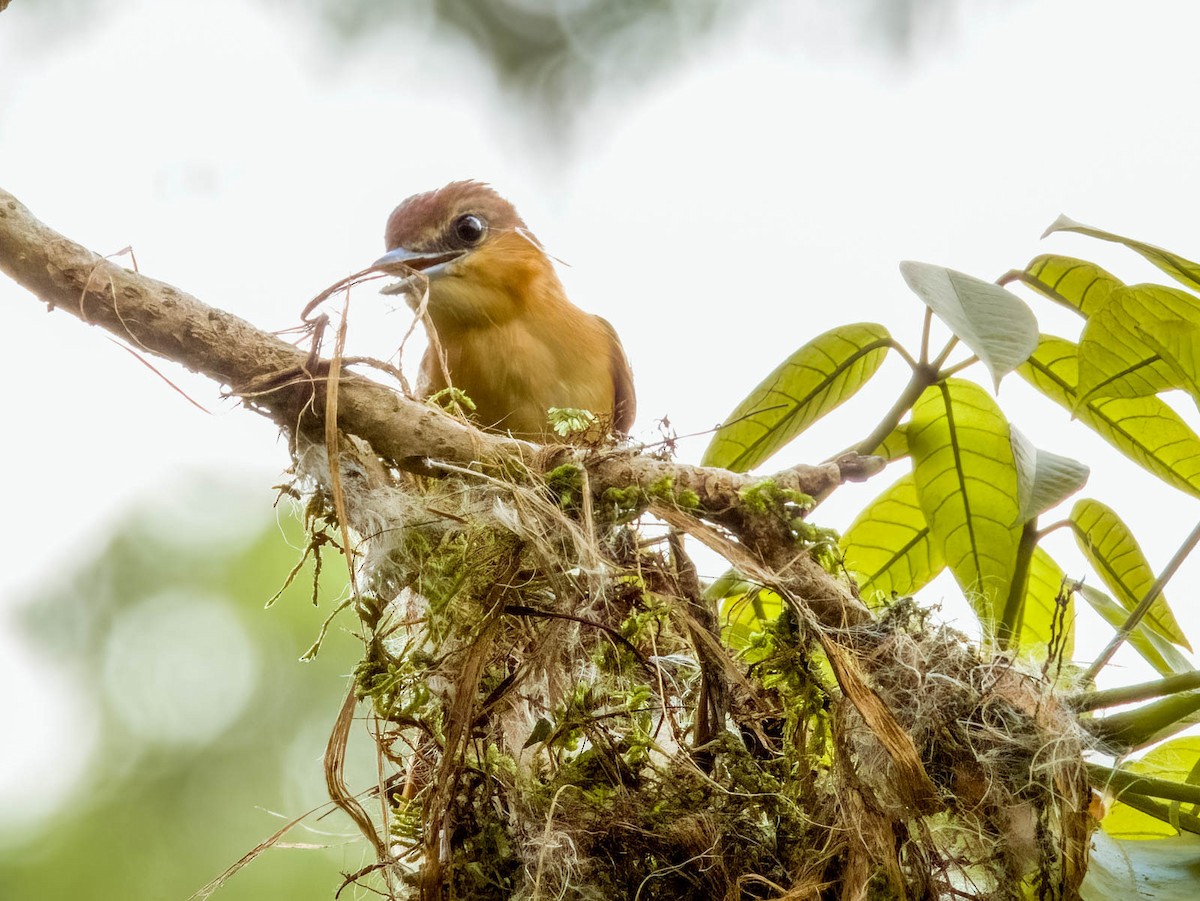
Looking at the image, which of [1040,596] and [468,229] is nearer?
[1040,596]

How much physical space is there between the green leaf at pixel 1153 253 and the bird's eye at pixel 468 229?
49.5 inches

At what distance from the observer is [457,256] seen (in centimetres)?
240

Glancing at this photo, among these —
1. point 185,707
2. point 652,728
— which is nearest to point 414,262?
point 652,728

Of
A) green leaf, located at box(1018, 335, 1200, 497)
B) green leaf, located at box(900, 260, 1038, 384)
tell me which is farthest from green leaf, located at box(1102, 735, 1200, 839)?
green leaf, located at box(900, 260, 1038, 384)

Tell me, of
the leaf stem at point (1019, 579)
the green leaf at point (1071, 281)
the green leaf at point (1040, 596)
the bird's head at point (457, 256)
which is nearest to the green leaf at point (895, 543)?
the green leaf at point (1040, 596)

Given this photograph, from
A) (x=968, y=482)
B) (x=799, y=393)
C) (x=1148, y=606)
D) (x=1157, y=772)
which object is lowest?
(x=1157, y=772)

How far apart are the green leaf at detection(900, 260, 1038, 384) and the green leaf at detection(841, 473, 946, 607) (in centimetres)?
60

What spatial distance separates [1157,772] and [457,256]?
5.16ft

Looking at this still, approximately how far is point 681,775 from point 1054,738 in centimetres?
43

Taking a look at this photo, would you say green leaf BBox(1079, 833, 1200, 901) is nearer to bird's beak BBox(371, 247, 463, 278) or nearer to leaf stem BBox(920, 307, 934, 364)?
leaf stem BBox(920, 307, 934, 364)

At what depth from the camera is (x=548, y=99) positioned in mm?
4969

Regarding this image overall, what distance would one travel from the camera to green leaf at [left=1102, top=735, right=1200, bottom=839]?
1.74 m

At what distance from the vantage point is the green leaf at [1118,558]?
Result: 1709mm

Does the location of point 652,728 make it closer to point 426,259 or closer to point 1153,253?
point 1153,253
